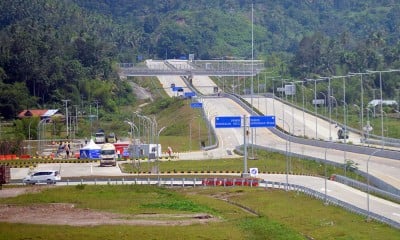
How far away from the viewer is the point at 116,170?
89.6m

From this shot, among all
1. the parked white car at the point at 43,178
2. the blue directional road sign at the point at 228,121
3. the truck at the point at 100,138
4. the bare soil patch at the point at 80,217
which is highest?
the blue directional road sign at the point at 228,121

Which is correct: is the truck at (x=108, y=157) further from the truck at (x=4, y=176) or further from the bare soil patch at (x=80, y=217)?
the bare soil patch at (x=80, y=217)

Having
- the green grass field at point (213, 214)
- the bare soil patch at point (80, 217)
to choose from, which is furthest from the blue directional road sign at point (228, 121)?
the bare soil patch at point (80, 217)

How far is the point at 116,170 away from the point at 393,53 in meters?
76.4

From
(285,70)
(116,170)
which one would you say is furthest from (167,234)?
(285,70)

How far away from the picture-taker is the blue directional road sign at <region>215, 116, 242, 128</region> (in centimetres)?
8881

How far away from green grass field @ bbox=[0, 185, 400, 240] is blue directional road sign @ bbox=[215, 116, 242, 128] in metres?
16.9

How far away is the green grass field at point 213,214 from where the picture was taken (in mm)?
46938

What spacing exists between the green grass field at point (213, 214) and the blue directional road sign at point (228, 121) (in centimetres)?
1688

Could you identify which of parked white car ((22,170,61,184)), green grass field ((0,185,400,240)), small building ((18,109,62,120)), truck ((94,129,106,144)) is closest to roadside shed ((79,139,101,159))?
truck ((94,129,106,144))

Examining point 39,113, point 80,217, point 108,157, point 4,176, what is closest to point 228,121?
point 108,157

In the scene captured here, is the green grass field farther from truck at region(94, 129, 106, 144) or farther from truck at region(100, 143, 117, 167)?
truck at region(94, 129, 106, 144)

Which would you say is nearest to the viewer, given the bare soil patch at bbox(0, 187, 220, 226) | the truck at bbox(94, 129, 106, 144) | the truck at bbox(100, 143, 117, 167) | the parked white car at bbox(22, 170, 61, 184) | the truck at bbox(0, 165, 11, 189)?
the bare soil patch at bbox(0, 187, 220, 226)

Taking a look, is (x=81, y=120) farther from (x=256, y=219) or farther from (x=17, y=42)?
(x=256, y=219)
